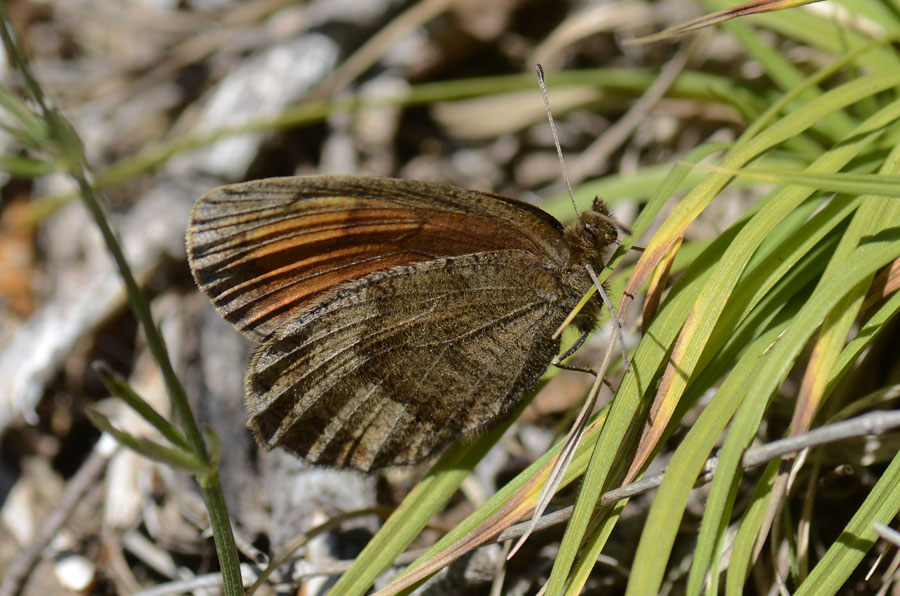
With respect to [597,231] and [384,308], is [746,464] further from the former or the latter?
[384,308]

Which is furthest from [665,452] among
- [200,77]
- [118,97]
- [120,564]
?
[118,97]

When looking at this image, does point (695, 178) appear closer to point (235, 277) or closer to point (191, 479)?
point (235, 277)

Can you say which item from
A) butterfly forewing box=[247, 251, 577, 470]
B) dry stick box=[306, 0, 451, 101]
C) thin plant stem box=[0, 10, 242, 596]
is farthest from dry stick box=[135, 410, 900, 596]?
dry stick box=[306, 0, 451, 101]

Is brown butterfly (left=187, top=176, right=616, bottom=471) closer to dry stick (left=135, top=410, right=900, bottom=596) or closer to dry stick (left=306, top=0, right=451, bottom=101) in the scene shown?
dry stick (left=135, top=410, right=900, bottom=596)

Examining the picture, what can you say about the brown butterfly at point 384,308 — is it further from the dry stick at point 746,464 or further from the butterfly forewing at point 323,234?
the dry stick at point 746,464

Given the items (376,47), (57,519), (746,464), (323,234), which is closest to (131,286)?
(323,234)

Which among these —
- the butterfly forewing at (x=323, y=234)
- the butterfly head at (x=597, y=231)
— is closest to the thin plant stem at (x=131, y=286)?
the butterfly forewing at (x=323, y=234)
